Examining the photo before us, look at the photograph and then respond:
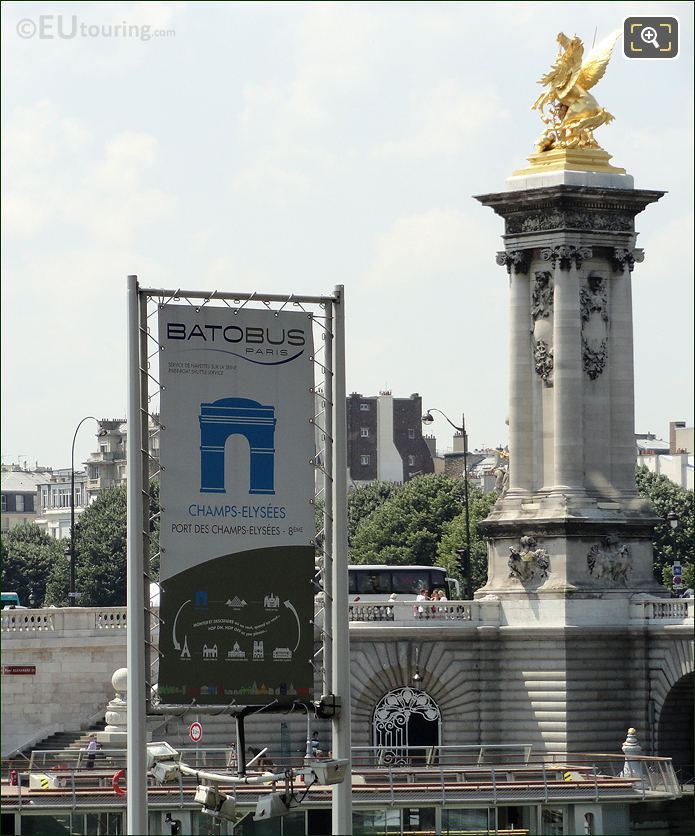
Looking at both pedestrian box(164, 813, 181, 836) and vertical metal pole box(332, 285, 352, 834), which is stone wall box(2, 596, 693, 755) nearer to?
pedestrian box(164, 813, 181, 836)

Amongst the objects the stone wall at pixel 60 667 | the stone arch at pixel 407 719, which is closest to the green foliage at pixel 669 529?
the stone arch at pixel 407 719

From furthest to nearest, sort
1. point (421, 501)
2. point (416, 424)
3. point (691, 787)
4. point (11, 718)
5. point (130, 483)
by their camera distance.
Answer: point (416, 424), point (421, 501), point (11, 718), point (691, 787), point (130, 483)

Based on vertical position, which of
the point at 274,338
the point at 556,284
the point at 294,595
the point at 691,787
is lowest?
the point at 691,787

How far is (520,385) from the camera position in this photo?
267ft

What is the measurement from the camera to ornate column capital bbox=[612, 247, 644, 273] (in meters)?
81.1

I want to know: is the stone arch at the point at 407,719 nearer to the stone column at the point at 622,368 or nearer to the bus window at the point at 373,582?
the stone column at the point at 622,368

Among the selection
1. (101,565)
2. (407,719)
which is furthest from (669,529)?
(407,719)

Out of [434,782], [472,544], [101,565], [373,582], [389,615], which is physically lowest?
[434,782]

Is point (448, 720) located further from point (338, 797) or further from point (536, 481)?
point (338, 797)

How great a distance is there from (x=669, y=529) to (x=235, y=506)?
8159 centimetres

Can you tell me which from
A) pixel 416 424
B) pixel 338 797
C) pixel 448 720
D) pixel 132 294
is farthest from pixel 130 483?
pixel 416 424

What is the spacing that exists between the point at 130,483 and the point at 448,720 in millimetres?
43558

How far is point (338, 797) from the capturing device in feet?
131

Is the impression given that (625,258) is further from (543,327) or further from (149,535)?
(149,535)
